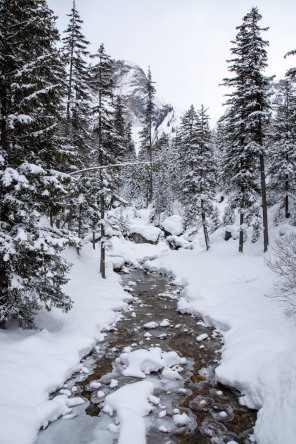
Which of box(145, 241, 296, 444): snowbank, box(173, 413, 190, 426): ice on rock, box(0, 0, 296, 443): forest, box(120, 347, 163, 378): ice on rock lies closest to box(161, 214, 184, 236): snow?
box(0, 0, 296, 443): forest

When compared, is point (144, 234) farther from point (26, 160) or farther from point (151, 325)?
point (26, 160)

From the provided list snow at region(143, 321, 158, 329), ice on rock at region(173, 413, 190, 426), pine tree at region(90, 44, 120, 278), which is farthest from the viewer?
pine tree at region(90, 44, 120, 278)

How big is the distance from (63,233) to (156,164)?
4949 mm

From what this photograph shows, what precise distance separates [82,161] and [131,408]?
17948mm

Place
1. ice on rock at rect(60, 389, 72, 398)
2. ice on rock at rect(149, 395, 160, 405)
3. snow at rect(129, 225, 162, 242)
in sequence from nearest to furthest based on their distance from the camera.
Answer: ice on rock at rect(149, 395, 160, 405) < ice on rock at rect(60, 389, 72, 398) < snow at rect(129, 225, 162, 242)

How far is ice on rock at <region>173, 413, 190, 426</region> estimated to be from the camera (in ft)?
17.3

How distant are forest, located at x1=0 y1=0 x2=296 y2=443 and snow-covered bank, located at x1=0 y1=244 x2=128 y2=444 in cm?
71

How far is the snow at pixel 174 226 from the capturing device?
35.8 m

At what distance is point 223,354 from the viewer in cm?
790

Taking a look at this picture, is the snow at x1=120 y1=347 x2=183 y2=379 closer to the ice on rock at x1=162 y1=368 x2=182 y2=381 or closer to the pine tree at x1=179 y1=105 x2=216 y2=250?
the ice on rock at x1=162 y1=368 x2=182 y2=381

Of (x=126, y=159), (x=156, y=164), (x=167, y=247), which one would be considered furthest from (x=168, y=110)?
(x=156, y=164)

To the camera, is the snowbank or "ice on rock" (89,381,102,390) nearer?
the snowbank

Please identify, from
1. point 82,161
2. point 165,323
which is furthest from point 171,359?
point 82,161

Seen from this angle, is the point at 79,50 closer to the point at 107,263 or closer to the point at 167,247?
the point at 107,263
